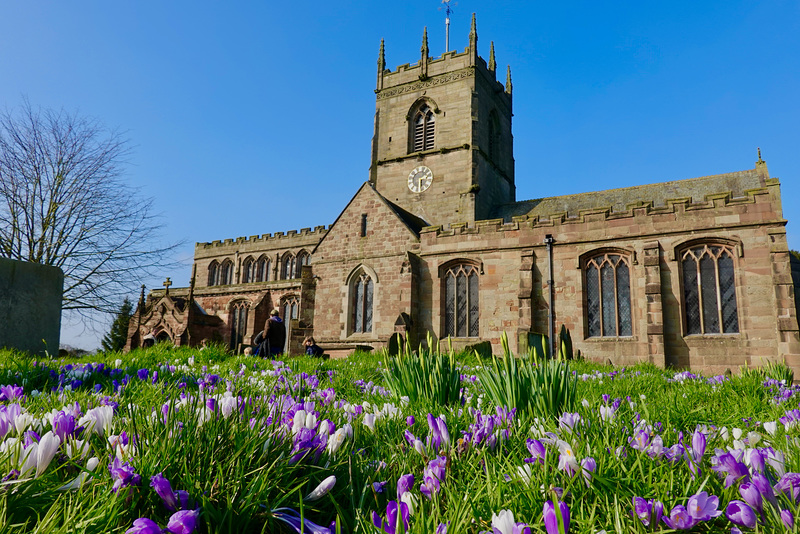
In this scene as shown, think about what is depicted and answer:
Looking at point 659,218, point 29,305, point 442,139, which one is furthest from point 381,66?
point 29,305

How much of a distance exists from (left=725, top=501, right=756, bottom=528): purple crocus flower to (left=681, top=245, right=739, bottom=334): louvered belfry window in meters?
17.9

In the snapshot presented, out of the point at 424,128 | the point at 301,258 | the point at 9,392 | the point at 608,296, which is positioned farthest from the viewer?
the point at 301,258

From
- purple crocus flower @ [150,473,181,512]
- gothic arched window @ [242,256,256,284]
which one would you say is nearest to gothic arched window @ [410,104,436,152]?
gothic arched window @ [242,256,256,284]

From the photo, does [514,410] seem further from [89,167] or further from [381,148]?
[381,148]

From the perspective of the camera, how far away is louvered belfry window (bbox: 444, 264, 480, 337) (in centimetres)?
2020

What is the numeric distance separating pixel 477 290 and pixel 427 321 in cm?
239

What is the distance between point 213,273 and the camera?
142ft

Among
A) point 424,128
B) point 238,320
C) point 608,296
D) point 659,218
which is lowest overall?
point 238,320

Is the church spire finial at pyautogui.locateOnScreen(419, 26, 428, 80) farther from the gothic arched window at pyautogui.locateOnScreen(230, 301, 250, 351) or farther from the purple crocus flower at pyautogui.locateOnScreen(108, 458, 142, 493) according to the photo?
the purple crocus flower at pyautogui.locateOnScreen(108, 458, 142, 493)

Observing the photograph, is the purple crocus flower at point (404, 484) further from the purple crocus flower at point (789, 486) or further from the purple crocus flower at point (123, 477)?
the purple crocus flower at point (789, 486)

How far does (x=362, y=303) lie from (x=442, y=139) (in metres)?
12.6

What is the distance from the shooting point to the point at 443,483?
1.82 meters

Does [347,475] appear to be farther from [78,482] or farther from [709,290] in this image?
[709,290]

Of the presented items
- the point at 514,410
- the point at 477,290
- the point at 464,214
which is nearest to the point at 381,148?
the point at 464,214
